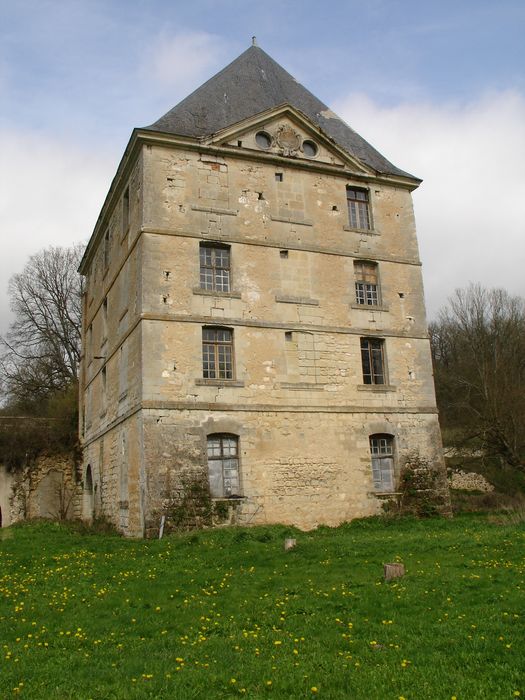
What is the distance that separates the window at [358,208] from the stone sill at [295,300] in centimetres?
318

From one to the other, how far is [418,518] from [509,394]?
11.2 m

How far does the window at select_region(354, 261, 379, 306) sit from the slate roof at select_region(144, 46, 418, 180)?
339cm

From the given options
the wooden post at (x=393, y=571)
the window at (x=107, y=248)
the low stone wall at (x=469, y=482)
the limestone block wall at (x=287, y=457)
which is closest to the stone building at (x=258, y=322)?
the limestone block wall at (x=287, y=457)

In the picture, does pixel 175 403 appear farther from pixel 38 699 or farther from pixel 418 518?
pixel 38 699

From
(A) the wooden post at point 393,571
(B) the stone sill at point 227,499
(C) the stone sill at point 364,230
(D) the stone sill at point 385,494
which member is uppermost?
(C) the stone sill at point 364,230

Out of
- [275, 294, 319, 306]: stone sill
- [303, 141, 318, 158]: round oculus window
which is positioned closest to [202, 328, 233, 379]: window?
[275, 294, 319, 306]: stone sill

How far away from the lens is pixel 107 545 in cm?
1380

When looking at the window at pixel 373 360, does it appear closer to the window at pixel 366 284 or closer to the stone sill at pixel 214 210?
the window at pixel 366 284

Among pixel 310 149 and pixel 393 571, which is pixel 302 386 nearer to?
pixel 310 149

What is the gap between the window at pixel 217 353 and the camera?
54.4 ft

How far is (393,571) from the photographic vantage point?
8859 mm

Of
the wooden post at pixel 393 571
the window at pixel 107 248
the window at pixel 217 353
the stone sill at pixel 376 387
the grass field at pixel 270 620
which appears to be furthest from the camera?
the window at pixel 107 248

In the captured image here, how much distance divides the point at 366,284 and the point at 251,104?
21.9ft

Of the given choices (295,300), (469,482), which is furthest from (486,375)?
(295,300)
